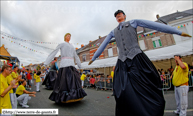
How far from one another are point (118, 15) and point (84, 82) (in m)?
8.51

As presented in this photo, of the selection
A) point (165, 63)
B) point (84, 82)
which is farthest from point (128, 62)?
point (165, 63)

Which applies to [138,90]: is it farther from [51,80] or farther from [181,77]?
[51,80]

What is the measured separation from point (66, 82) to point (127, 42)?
235 cm

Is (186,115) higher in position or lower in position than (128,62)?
lower

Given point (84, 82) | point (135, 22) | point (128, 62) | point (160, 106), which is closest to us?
point (160, 106)

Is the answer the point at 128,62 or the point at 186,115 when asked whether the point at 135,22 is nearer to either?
the point at 128,62

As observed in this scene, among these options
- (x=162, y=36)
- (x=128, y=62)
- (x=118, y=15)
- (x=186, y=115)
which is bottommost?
(x=186, y=115)

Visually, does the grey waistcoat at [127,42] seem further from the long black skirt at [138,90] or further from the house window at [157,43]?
the house window at [157,43]

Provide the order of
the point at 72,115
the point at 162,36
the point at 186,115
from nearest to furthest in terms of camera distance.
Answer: the point at 72,115 → the point at 186,115 → the point at 162,36

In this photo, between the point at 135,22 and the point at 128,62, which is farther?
the point at 135,22

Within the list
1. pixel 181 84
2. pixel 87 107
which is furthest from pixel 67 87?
pixel 181 84

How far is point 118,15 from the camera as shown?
1916 mm

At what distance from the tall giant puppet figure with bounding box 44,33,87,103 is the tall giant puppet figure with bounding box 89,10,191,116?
193 cm

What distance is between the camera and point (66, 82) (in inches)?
124
